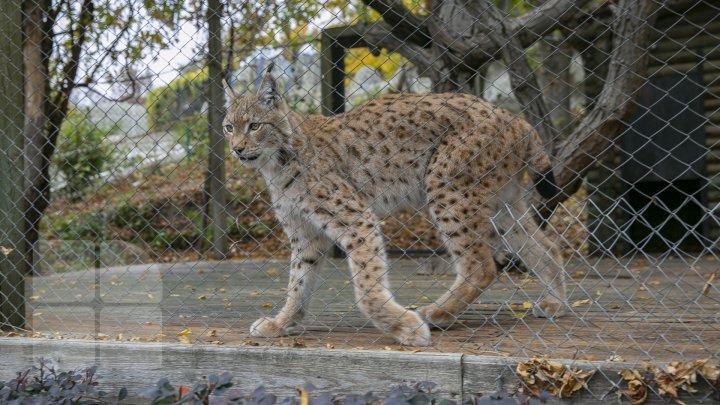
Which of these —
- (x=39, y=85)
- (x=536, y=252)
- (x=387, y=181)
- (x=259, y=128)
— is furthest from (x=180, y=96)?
(x=39, y=85)

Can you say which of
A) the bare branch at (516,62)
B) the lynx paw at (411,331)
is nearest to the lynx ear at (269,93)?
the lynx paw at (411,331)

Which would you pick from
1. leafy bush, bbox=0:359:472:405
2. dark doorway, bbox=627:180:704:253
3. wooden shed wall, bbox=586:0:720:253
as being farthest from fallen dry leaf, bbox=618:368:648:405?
dark doorway, bbox=627:180:704:253

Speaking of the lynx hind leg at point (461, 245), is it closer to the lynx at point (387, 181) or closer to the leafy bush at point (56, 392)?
the lynx at point (387, 181)

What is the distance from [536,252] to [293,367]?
1971 millimetres

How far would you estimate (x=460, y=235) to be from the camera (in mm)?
3920

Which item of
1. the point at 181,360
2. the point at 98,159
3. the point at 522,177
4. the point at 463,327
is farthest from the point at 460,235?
the point at 98,159

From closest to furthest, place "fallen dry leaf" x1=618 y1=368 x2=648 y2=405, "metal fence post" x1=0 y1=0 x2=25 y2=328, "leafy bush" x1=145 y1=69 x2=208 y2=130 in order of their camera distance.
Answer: "fallen dry leaf" x1=618 y1=368 x2=648 y2=405 → "metal fence post" x1=0 y1=0 x2=25 y2=328 → "leafy bush" x1=145 y1=69 x2=208 y2=130

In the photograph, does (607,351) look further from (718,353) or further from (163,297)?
(163,297)

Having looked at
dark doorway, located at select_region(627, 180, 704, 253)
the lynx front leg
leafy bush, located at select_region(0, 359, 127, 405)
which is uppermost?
the lynx front leg

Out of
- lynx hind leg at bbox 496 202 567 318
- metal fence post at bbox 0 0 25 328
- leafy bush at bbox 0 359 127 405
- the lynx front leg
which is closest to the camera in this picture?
leafy bush at bbox 0 359 127 405

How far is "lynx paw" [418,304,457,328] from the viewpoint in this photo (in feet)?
12.8

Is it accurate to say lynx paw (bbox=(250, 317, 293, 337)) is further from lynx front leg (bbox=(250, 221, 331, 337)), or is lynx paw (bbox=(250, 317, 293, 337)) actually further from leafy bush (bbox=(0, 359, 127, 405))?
leafy bush (bbox=(0, 359, 127, 405))

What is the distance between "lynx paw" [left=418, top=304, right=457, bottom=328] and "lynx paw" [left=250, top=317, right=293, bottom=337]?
0.77 meters

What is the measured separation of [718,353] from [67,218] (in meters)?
11.4
